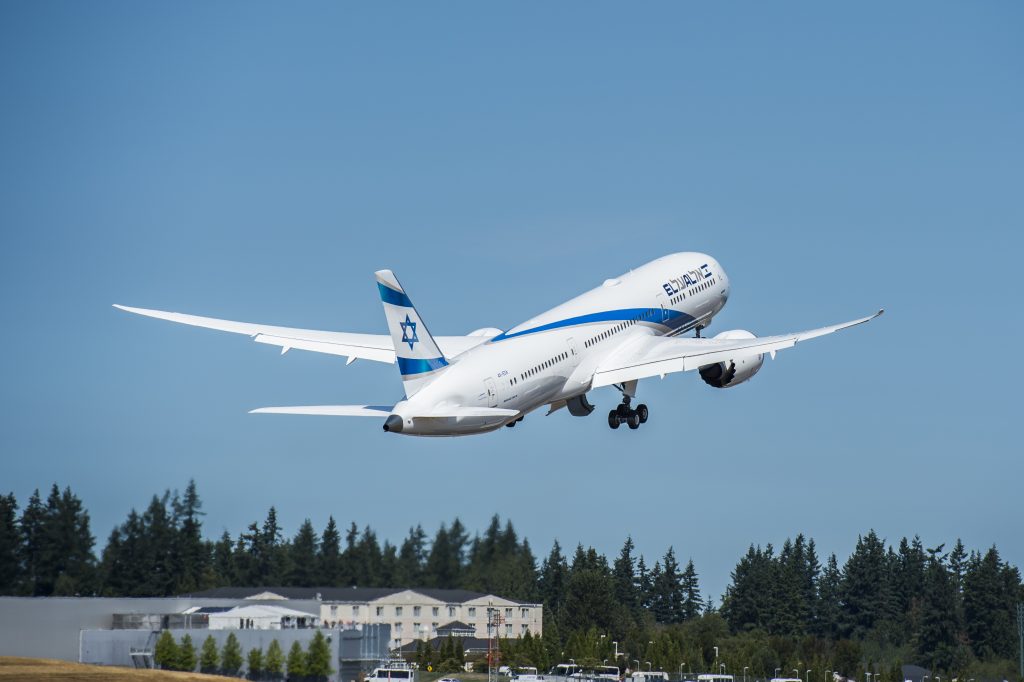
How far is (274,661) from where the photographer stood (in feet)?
217

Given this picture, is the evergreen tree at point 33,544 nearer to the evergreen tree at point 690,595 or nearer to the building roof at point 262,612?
the building roof at point 262,612

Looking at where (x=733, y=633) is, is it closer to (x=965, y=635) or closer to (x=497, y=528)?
(x=965, y=635)

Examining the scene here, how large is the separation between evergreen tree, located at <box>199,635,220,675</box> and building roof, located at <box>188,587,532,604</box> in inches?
323

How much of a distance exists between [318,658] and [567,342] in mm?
17000

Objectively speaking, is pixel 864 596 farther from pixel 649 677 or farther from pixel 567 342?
pixel 567 342

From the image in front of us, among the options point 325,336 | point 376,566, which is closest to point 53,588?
point 325,336

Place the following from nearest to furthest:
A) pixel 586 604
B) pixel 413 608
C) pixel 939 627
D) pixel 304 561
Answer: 1. pixel 304 561
2. pixel 413 608
3. pixel 586 604
4. pixel 939 627

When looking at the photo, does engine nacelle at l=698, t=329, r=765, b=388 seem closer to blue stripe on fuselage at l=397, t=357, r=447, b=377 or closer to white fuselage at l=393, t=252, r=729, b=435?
white fuselage at l=393, t=252, r=729, b=435

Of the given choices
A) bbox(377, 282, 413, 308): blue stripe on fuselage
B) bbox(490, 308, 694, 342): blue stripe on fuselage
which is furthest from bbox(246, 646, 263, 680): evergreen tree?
bbox(377, 282, 413, 308): blue stripe on fuselage

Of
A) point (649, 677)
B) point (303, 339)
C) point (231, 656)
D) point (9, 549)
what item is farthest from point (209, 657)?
point (649, 677)

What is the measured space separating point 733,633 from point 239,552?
51.1m

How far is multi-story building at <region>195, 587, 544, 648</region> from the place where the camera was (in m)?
82.9

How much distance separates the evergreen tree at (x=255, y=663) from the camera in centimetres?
6612

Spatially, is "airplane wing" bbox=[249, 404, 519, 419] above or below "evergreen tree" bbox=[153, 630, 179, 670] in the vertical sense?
above
